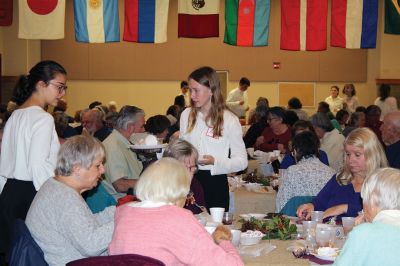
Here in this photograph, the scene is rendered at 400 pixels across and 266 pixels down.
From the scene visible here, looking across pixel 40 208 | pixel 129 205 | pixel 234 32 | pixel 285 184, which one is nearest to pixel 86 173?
pixel 40 208

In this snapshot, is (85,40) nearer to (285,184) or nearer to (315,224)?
(285,184)

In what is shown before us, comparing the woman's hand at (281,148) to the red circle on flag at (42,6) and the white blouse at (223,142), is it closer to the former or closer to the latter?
the white blouse at (223,142)

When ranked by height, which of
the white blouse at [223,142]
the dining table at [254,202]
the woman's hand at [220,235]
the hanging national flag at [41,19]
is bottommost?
the dining table at [254,202]

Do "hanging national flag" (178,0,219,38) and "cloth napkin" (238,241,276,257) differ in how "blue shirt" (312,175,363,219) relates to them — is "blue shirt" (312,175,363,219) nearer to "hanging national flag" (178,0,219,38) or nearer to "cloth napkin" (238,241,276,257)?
"cloth napkin" (238,241,276,257)

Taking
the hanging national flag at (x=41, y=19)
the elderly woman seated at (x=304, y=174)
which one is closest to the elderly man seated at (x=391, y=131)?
the elderly woman seated at (x=304, y=174)

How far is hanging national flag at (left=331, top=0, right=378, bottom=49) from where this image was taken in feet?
28.3

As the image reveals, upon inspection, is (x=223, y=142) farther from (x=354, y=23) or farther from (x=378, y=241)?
(x=354, y=23)

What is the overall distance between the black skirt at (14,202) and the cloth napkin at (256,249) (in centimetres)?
130

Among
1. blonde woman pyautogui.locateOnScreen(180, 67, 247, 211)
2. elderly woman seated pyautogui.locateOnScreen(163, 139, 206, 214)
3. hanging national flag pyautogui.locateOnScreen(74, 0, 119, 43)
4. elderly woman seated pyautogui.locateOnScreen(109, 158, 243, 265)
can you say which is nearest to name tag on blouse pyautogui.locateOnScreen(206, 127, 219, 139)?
blonde woman pyautogui.locateOnScreen(180, 67, 247, 211)

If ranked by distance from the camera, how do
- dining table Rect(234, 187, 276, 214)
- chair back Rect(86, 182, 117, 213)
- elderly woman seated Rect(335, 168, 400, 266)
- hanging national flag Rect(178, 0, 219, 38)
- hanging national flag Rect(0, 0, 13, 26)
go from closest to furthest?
elderly woman seated Rect(335, 168, 400, 266) → chair back Rect(86, 182, 117, 213) → dining table Rect(234, 187, 276, 214) → hanging national flag Rect(178, 0, 219, 38) → hanging national flag Rect(0, 0, 13, 26)

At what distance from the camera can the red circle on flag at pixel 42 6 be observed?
797 cm

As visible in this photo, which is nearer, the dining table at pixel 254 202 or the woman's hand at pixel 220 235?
the woman's hand at pixel 220 235

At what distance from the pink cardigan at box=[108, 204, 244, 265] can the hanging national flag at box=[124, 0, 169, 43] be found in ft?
20.4

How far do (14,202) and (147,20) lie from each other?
211 inches
